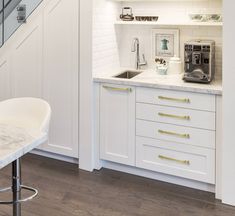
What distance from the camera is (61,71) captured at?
374 centimetres

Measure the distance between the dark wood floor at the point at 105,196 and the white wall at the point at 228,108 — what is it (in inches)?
7.3

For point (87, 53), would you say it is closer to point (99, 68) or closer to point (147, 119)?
point (99, 68)

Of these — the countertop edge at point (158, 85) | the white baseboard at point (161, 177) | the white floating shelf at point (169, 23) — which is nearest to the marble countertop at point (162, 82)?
the countertop edge at point (158, 85)

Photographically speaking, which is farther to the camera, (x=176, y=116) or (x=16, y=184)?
(x=176, y=116)

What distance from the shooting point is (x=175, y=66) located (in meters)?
3.69

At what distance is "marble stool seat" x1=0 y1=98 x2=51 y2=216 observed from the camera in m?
1.73

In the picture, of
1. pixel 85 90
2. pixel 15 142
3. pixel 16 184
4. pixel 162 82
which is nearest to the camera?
pixel 15 142

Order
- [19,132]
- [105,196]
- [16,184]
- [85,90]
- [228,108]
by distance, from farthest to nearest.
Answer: [85,90] → [105,196] → [228,108] → [16,184] → [19,132]

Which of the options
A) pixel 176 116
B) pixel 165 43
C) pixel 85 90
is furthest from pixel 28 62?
pixel 176 116

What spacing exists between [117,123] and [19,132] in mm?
1652

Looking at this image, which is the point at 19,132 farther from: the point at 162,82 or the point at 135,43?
the point at 135,43

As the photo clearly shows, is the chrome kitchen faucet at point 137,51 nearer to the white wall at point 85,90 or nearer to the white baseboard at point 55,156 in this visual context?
the white wall at point 85,90

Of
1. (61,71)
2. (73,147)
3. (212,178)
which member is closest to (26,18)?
(61,71)

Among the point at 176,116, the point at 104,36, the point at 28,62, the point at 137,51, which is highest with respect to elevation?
the point at 104,36
